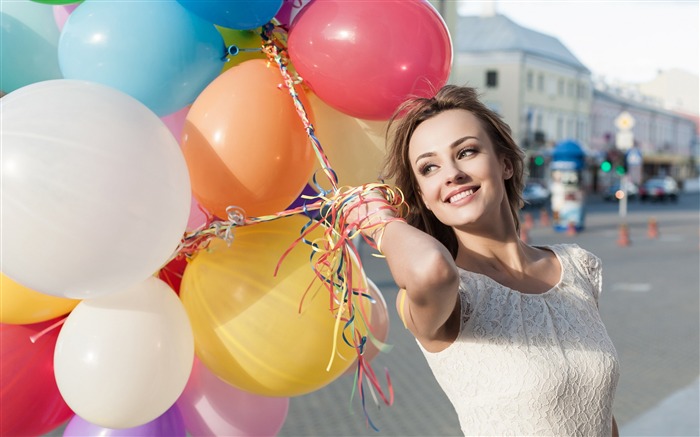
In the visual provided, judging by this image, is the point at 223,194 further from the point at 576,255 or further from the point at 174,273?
the point at 576,255

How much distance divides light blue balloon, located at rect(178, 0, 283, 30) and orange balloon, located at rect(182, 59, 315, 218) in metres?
0.12

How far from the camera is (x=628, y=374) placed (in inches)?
229

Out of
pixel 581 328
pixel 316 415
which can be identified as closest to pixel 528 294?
pixel 581 328

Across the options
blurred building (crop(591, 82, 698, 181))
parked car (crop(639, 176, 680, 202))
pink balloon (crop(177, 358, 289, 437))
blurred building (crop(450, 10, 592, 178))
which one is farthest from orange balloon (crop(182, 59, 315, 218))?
blurred building (crop(591, 82, 698, 181))

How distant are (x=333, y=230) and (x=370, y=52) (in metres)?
0.54

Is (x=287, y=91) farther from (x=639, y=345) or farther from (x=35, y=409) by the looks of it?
(x=639, y=345)

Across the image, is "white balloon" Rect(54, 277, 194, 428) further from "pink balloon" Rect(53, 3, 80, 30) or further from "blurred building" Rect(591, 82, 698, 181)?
"blurred building" Rect(591, 82, 698, 181)

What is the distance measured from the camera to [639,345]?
6703 mm

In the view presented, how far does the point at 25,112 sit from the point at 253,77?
577 mm

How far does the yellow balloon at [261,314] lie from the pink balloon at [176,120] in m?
0.37

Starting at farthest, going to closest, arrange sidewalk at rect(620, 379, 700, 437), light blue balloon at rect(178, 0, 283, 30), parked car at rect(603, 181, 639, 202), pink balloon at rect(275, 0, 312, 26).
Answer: parked car at rect(603, 181, 639, 202) < sidewalk at rect(620, 379, 700, 437) < pink balloon at rect(275, 0, 312, 26) < light blue balloon at rect(178, 0, 283, 30)

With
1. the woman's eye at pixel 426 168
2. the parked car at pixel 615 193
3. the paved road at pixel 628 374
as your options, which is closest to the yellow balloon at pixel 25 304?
the woman's eye at pixel 426 168

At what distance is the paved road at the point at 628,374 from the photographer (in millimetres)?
4699

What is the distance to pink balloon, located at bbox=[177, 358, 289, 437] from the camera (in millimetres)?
2227
